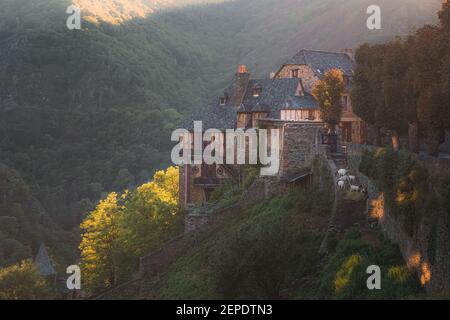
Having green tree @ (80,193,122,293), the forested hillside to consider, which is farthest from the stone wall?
the forested hillside

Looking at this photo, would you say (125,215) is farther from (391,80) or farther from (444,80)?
(444,80)

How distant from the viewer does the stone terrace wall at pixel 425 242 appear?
74.0 feet

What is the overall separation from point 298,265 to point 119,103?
502ft

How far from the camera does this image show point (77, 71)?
191375 millimetres

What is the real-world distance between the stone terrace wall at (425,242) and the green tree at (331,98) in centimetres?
1520

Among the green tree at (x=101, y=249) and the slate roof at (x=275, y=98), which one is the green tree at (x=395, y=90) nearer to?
the slate roof at (x=275, y=98)

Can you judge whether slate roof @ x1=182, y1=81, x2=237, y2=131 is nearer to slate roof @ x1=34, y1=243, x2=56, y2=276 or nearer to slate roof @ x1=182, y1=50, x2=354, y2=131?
slate roof @ x1=182, y1=50, x2=354, y2=131

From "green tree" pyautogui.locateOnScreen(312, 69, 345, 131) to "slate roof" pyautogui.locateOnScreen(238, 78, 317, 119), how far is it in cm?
647

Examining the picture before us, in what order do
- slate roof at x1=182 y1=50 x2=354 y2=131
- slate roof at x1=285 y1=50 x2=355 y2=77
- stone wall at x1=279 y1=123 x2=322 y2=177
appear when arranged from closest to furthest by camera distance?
1. stone wall at x1=279 y1=123 x2=322 y2=177
2. slate roof at x1=182 y1=50 x2=354 y2=131
3. slate roof at x1=285 y1=50 x2=355 y2=77

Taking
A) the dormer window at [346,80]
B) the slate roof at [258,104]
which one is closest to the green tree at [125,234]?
the slate roof at [258,104]

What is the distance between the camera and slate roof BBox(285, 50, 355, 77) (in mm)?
61812

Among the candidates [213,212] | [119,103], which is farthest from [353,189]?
[119,103]

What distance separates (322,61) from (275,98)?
9.82 metres

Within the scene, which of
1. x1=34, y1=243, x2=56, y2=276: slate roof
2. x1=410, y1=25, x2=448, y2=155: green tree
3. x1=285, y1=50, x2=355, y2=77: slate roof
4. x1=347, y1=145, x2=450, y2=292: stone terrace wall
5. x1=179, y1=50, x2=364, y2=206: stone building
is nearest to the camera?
x1=347, y1=145, x2=450, y2=292: stone terrace wall
